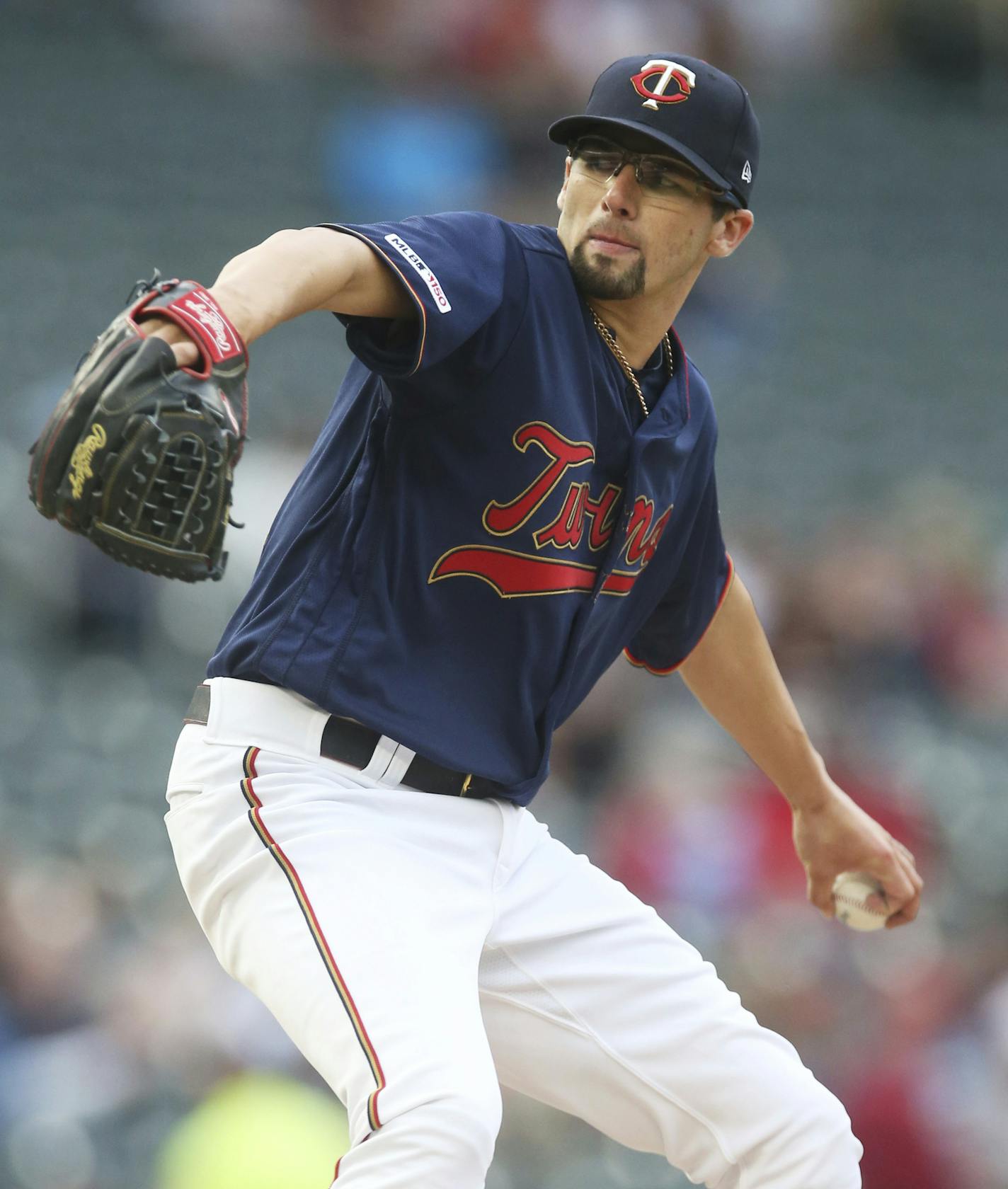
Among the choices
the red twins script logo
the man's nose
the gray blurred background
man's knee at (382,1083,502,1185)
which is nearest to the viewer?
man's knee at (382,1083,502,1185)

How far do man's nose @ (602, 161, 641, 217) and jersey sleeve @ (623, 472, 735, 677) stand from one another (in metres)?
0.63

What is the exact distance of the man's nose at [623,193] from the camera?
2578 mm

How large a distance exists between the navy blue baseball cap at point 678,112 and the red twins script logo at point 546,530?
506 mm

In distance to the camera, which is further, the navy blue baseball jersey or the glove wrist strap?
the navy blue baseball jersey

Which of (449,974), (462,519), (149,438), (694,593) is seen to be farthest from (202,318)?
(694,593)

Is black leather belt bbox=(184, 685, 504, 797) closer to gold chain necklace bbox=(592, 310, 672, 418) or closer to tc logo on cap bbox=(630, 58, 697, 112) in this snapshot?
gold chain necklace bbox=(592, 310, 672, 418)

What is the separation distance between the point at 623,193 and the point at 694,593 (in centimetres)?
84

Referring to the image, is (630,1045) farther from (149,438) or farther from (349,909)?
(149,438)

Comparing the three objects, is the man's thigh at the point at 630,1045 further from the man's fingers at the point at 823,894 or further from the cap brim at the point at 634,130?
the cap brim at the point at 634,130

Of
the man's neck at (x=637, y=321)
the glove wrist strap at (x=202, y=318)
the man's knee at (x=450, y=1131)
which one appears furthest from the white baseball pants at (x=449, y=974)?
the man's neck at (x=637, y=321)

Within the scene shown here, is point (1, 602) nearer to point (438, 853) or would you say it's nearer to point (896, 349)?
point (438, 853)

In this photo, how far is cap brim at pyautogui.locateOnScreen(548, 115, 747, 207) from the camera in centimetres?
253

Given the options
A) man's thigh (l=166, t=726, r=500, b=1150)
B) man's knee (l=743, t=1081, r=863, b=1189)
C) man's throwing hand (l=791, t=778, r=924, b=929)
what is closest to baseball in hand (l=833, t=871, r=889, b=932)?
man's throwing hand (l=791, t=778, r=924, b=929)

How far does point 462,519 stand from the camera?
2.45 m
